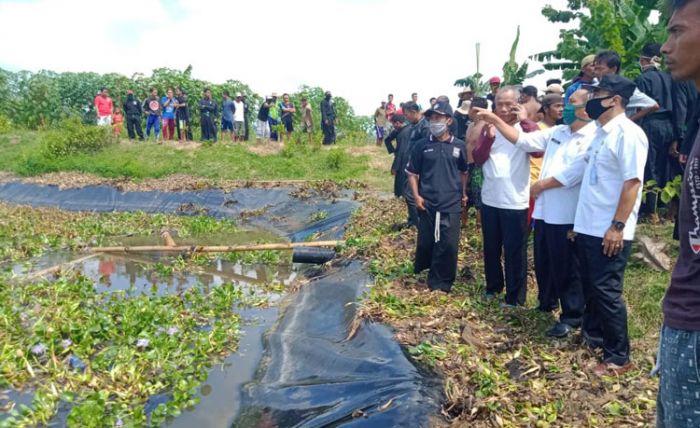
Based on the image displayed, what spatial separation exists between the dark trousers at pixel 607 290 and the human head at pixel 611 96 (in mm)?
807

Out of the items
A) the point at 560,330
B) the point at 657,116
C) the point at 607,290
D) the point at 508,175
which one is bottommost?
the point at 560,330

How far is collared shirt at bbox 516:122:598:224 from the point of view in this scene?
4.12m

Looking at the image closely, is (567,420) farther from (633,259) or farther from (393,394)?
(633,259)

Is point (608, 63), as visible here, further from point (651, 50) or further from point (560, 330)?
point (560, 330)

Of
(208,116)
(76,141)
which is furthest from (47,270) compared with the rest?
(208,116)

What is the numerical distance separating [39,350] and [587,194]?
422cm

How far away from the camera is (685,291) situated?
5.39 feet

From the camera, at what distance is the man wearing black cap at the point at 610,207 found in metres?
3.49

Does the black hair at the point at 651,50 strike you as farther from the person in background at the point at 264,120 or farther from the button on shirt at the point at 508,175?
the person in background at the point at 264,120

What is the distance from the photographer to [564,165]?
417 cm

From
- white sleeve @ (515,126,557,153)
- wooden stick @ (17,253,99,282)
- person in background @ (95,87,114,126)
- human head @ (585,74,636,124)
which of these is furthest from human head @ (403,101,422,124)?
person in background @ (95,87,114,126)

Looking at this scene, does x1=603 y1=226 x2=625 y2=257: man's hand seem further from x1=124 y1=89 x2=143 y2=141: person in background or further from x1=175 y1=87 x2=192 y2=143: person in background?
x1=124 y1=89 x2=143 y2=141: person in background

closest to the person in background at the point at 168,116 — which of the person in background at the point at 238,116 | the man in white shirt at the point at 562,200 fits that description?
the person in background at the point at 238,116

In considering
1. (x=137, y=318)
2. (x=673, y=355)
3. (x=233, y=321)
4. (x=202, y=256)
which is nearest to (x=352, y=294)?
(x=233, y=321)
